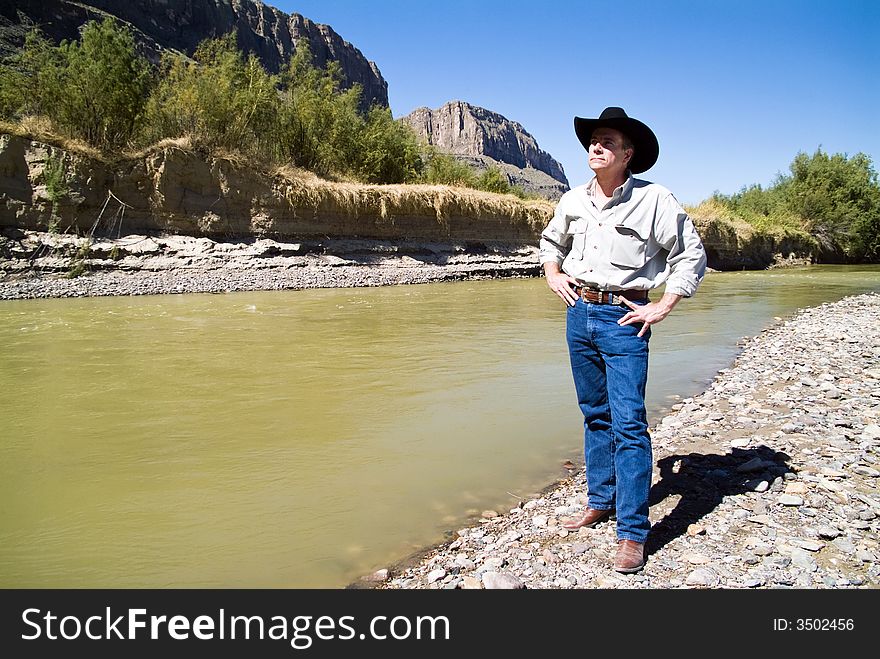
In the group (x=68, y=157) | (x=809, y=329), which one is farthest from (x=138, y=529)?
(x=68, y=157)

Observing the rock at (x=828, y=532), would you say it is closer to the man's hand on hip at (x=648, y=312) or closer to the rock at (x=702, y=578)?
the rock at (x=702, y=578)

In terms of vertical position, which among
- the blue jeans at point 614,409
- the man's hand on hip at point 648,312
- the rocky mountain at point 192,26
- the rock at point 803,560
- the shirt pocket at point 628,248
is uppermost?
the rocky mountain at point 192,26

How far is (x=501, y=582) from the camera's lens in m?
1.81

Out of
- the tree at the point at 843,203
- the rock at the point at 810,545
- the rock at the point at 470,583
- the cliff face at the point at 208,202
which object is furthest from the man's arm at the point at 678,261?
the tree at the point at 843,203

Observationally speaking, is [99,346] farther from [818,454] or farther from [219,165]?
[219,165]

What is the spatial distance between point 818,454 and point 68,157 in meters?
16.7

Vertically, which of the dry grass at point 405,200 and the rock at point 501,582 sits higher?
the dry grass at point 405,200

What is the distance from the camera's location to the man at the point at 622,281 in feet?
6.69

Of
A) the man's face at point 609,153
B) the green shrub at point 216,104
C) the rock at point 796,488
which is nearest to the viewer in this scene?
the man's face at point 609,153

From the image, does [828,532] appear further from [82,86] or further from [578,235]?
[82,86]

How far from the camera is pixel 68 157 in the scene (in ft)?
45.8

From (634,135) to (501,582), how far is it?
5.56 feet

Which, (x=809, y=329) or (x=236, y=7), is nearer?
(x=809, y=329)
